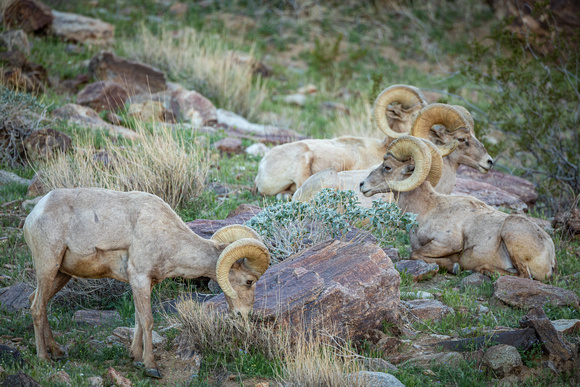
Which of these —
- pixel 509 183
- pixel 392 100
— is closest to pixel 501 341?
pixel 392 100

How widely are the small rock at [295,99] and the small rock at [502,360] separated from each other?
48.2ft

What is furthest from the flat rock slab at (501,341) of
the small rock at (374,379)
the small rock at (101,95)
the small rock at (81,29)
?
the small rock at (81,29)

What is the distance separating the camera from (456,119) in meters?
8.92

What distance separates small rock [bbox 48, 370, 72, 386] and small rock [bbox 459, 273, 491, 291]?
4.53 metres

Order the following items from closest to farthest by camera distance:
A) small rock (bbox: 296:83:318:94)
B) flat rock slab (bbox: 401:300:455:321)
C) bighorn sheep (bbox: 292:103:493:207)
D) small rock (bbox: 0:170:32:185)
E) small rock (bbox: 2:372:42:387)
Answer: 1. small rock (bbox: 2:372:42:387)
2. flat rock slab (bbox: 401:300:455:321)
3. bighorn sheep (bbox: 292:103:493:207)
4. small rock (bbox: 0:170:32:185)
5. small rock (bbox: 296:83:318:94)

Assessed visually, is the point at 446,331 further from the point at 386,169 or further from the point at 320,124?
the point at 320,124

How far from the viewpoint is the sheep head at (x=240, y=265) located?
4914mm

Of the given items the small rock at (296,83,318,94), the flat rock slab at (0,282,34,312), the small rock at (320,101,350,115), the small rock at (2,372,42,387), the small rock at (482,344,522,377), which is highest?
the small rock at (2,372,42,387)

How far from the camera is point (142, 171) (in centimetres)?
866

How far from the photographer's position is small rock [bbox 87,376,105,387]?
4670 mm

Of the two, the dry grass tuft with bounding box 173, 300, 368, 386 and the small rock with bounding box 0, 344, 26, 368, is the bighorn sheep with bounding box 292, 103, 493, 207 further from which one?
the small rock with bounding box 0, 344, 26, 368

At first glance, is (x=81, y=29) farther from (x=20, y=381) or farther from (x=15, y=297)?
(x=20, y=381)

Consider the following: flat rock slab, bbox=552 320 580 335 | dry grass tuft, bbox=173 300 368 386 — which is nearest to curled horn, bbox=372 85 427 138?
flat rock slab, bbox=552 320 580 335

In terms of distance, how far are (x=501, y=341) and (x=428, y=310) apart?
3.10ft
